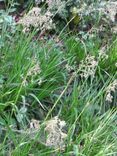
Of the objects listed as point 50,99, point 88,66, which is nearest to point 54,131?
point 88,66

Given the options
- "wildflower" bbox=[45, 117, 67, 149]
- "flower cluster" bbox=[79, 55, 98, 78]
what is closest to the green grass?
"flower cluster" bbox=[79, 55, 98, 78]

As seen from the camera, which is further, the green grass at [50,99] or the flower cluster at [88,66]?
the green grass at [50,99]

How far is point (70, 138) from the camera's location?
8.80 ft

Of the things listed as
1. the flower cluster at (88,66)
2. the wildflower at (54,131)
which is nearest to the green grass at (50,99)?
the flower cluster at (88,66)

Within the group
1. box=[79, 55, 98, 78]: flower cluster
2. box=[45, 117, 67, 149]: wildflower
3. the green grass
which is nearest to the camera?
box=[45, 117, 67, 149]: wildflower

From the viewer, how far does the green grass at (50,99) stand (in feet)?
8.64

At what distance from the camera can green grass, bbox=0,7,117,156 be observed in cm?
263

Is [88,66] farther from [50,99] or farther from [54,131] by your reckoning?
[50,99]

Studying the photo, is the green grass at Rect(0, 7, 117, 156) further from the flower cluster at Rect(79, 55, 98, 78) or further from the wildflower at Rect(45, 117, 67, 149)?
the wildflower at Rect(45, 117, 67, 149)

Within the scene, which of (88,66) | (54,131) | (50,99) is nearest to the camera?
(54,131)

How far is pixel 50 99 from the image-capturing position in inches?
125

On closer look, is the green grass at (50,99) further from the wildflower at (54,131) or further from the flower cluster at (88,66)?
the wildflower at (54,131)

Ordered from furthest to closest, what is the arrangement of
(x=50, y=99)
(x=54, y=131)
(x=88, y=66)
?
(x=50, y=99)
(x=88, y=66)
(x=54, y=131)

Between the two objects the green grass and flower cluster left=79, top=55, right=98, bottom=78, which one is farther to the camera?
the green grass
